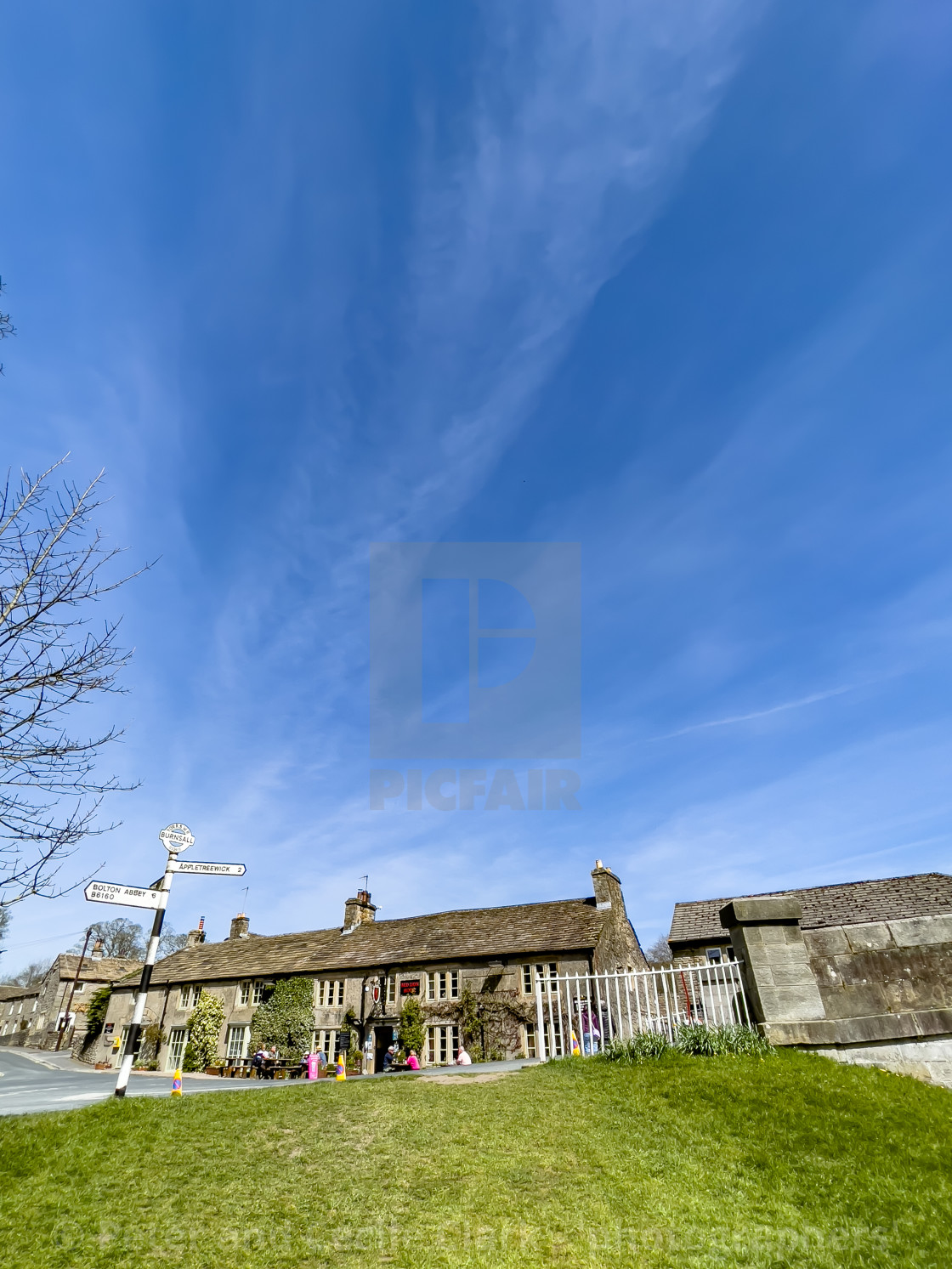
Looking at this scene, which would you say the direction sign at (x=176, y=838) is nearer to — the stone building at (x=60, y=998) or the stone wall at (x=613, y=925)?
the stone wall at (x=613, y=925)

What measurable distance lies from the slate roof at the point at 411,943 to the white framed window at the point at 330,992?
567 millimetres

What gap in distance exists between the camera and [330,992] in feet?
101

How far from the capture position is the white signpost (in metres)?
9.31

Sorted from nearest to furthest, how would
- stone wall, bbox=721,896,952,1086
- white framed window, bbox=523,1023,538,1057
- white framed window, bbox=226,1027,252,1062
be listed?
stone wall, bbox=721,896,952,1086 → white framed window, bbox=523,1023,538,1057 → white framed window, bbox=226,1027,252,1062

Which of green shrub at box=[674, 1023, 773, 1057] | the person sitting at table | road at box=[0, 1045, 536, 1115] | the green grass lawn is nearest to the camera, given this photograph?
the green grass lawn

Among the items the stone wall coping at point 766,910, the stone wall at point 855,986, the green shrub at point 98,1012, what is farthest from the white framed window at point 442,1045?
the green shrub at point 98,1012

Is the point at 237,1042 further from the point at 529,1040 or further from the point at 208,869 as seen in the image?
the point at 208,869

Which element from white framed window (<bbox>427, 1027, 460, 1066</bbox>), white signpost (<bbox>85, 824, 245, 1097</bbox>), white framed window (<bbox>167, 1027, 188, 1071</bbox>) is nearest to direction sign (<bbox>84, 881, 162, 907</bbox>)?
white signpost (<bbox>85, 824, 245, 1097</bbox>)

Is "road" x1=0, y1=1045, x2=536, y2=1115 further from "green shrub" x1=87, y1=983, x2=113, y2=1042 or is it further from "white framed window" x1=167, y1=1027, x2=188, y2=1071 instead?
"white framed window" x1=167, y1=1027, x2=188, y2=1071

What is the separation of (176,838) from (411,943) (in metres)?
23.5

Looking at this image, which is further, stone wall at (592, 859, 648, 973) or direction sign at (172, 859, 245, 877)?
stone wall at (592, 859, 648, 973)

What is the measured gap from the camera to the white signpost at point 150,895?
30.6ft

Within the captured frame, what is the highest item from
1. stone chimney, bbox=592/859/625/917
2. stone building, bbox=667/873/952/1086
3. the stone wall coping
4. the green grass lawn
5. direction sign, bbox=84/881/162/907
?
stone chimney, bbox=592/859/625/917

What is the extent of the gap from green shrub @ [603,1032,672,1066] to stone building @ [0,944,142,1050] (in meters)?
54.3
